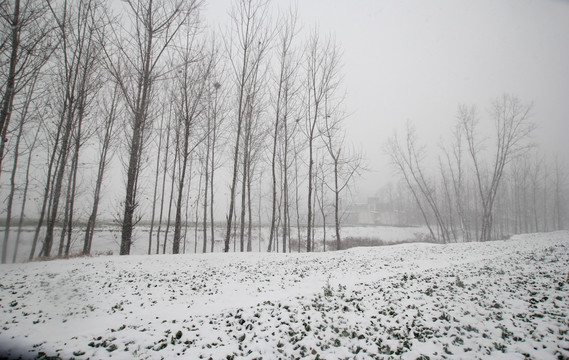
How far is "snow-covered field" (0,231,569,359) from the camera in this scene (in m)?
3.16

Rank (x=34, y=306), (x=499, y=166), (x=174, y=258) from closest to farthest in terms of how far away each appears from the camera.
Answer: (x=34, y=306) → (x=174, y=258) → (x=499, y=166)

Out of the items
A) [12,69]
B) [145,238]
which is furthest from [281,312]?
[145,238]

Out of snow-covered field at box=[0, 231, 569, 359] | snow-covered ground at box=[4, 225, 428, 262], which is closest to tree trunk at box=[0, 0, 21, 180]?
snow-covered field at box=[0, 231, 569, 359]

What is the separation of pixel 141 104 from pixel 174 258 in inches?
268

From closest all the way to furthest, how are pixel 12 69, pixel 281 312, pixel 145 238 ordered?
pixel 281 312, pixel 12 69, pixel 145 238

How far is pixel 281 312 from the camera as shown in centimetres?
428

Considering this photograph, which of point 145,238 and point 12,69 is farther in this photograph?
point 145,238

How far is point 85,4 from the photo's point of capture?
33.1 feet

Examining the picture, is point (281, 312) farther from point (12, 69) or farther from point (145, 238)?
point (145, 238)

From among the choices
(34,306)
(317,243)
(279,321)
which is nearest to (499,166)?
(317,243)

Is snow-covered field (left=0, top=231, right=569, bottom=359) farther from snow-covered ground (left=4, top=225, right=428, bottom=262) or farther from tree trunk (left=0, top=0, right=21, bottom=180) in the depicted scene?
snow-covered ground (left=4, top=225, right=428, bottom=262)

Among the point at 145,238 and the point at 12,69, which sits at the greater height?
the point at 12,69

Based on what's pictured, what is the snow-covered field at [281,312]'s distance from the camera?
10.4ft

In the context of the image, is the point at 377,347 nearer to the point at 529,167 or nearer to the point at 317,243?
the point at 317,243
